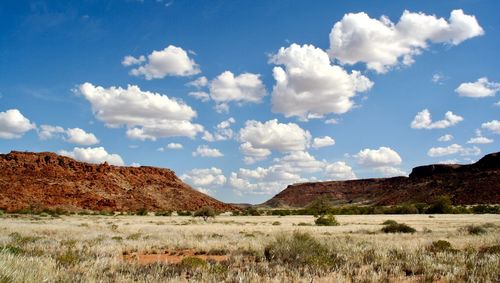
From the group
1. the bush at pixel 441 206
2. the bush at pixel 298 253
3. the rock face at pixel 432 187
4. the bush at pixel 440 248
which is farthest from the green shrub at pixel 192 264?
the rock face at pixel 432 187

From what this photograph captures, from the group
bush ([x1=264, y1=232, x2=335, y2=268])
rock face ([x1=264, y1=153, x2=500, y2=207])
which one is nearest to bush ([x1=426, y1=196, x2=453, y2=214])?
rock face ([x1=264, y1=153, x2=500, y2=207])

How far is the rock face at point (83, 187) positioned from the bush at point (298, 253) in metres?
71.8

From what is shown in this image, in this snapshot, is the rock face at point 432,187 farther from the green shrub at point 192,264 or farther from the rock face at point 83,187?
the green shrub at point 192,264

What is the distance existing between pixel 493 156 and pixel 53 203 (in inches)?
4222

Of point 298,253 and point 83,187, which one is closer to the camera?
point 298,253

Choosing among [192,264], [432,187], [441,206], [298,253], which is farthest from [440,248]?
[432,187]

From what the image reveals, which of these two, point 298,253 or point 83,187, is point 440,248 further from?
point 83,187

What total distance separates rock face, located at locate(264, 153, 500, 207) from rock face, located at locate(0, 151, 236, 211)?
2092 inches

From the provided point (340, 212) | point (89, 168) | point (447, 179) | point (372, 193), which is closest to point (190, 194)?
point (89, 168)

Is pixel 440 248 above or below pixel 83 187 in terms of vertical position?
below

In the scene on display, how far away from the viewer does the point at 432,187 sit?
117500 millimetres

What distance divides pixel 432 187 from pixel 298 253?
4585 inches

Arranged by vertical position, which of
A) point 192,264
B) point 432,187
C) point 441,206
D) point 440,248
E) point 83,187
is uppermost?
point 83,187

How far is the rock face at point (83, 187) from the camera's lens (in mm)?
83588
